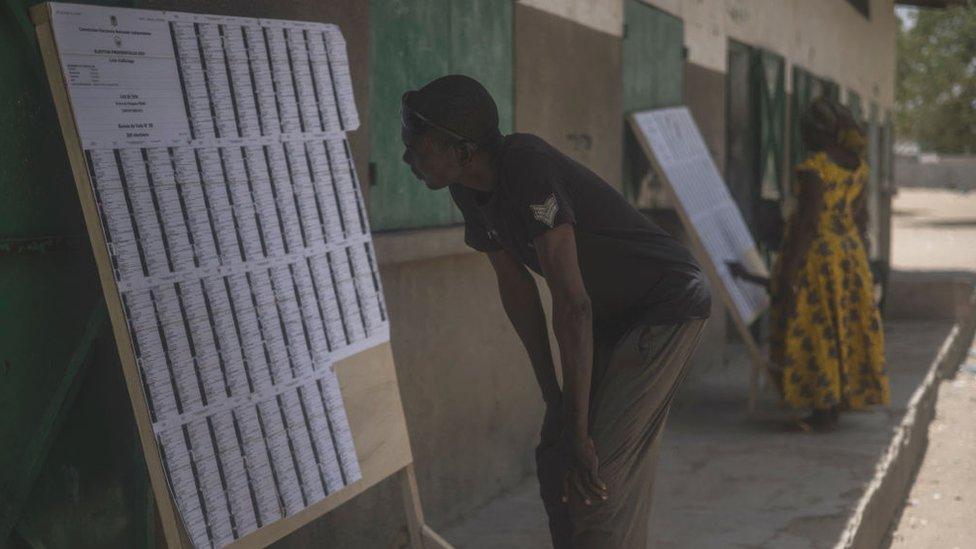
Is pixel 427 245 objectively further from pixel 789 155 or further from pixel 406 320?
pixel 789 155

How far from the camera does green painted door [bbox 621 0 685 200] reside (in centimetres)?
684

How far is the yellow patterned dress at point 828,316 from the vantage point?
6383 millimetres

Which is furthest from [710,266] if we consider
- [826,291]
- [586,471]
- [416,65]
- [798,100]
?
[798,100]

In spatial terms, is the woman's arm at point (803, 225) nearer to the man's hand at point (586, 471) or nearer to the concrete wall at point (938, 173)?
the man's hand at point (586, 471)

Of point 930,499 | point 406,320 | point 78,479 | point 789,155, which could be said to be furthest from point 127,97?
point 789,155

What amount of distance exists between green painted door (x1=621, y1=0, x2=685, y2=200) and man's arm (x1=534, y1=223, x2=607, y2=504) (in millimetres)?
4043

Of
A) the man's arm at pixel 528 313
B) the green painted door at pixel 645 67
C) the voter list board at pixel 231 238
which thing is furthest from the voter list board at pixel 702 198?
the voter list board at pixel 231 238

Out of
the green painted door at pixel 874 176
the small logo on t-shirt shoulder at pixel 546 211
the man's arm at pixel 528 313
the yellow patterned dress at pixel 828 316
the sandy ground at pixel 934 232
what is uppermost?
the small logo on t-shirt shoulder at pixel 546 211

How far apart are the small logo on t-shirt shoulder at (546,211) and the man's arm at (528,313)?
0.39m

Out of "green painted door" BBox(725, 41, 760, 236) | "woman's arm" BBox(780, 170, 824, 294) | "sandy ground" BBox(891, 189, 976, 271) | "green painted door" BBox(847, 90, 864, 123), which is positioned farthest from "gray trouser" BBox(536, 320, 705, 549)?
"sandy ground" BBox(891, 189, 976, 271)

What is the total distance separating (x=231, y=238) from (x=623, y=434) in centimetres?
95

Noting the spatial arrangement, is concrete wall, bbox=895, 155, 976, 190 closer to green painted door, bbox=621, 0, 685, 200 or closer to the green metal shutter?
the green metal shutter

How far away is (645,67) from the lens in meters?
7.12

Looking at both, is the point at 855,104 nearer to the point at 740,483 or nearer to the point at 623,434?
the point at 740,483
